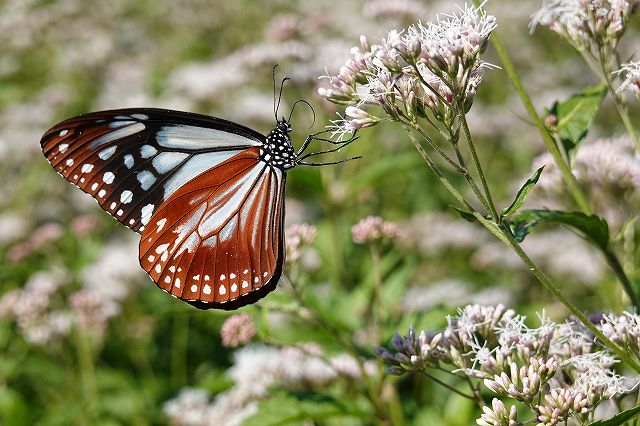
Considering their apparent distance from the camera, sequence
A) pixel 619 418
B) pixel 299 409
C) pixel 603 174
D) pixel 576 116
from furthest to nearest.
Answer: pixel 603 174 → pixel 299 409 → pixel 576 116 → pixel 619 418

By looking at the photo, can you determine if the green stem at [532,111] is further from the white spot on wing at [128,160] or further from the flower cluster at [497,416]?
the white spot on wing at [128,160]

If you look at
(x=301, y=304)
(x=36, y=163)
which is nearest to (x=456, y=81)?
(x=301, y=304)

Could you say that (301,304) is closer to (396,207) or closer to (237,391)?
(237,391)

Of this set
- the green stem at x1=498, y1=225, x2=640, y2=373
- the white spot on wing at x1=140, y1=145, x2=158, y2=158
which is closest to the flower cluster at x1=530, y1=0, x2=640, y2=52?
the green stem at x1=498, y1=225, x2=640, y2=373

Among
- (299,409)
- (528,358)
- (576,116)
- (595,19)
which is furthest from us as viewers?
(299,409)

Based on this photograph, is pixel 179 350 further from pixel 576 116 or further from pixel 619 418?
pixel 619 418

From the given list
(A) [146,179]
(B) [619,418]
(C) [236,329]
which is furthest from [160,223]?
(B) [619,418]

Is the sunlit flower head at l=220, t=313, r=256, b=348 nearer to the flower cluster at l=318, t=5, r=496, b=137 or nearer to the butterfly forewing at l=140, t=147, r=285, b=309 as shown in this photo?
the butterfly forewing at l=140, t=147, r=285, b=309

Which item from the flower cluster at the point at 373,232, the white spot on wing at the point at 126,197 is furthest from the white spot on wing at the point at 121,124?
the flower cluster at the point at 373,232
